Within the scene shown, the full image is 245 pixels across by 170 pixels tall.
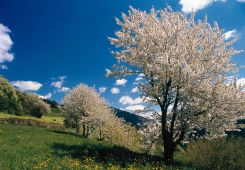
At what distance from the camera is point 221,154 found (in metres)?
15.3

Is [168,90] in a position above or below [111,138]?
above

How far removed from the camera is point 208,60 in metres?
16.5

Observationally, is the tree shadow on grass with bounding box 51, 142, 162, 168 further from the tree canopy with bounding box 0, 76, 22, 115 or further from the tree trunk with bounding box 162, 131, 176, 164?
the tree canopy with bounding box 0, 76, 22, 115

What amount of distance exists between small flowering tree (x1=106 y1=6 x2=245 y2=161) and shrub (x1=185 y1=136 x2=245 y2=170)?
0.86 m

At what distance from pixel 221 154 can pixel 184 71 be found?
6.23m

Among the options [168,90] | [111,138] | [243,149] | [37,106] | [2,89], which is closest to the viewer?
[243,149]

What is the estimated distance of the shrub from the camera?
1495 centimetres

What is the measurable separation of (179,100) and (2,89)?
2477 inches

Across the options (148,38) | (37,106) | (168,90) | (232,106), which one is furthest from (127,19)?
(37,106)

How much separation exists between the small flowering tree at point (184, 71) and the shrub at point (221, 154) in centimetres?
86

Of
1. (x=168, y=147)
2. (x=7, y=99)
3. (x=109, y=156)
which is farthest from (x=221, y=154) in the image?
(x=7, y=99)

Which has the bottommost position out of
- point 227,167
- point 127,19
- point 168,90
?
point 227,167

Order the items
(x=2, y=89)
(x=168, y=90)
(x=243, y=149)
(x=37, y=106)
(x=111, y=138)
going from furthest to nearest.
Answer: (x=37, y=106)
(x=2, y=89)
(x=111, y=138)
(x=168, y=90)
(x=243, y=149)

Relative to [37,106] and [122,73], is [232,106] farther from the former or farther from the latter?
[37,106]
